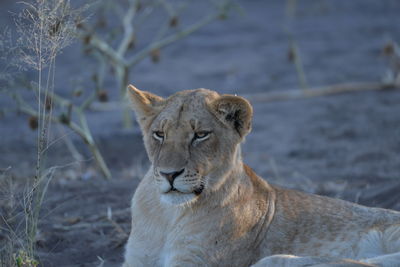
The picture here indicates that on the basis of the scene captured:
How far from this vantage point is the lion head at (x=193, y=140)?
12.7 ft

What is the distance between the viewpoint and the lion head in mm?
3869

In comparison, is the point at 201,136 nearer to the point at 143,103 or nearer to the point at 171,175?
the point at 171,175

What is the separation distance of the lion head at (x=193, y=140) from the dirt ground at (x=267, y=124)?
43.3 inches

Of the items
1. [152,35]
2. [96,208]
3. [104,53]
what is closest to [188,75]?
[152,35]

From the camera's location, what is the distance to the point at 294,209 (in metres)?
4.48

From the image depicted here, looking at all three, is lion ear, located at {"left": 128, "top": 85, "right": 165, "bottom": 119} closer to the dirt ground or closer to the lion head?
the lion head

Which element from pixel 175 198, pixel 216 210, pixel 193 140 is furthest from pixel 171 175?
pixel 216 210

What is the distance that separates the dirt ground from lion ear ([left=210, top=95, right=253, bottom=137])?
4.24 feet

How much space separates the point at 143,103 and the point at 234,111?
52 centimetres

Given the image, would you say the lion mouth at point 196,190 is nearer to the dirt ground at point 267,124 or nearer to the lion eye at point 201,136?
the lion eye at point 201,136

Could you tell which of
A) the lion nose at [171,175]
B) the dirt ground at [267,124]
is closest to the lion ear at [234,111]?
the lion nose at [171,175]

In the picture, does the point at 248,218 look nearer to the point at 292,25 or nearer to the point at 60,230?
the point at 60,230

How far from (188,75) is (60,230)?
740cm

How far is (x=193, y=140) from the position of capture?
13.1ft
